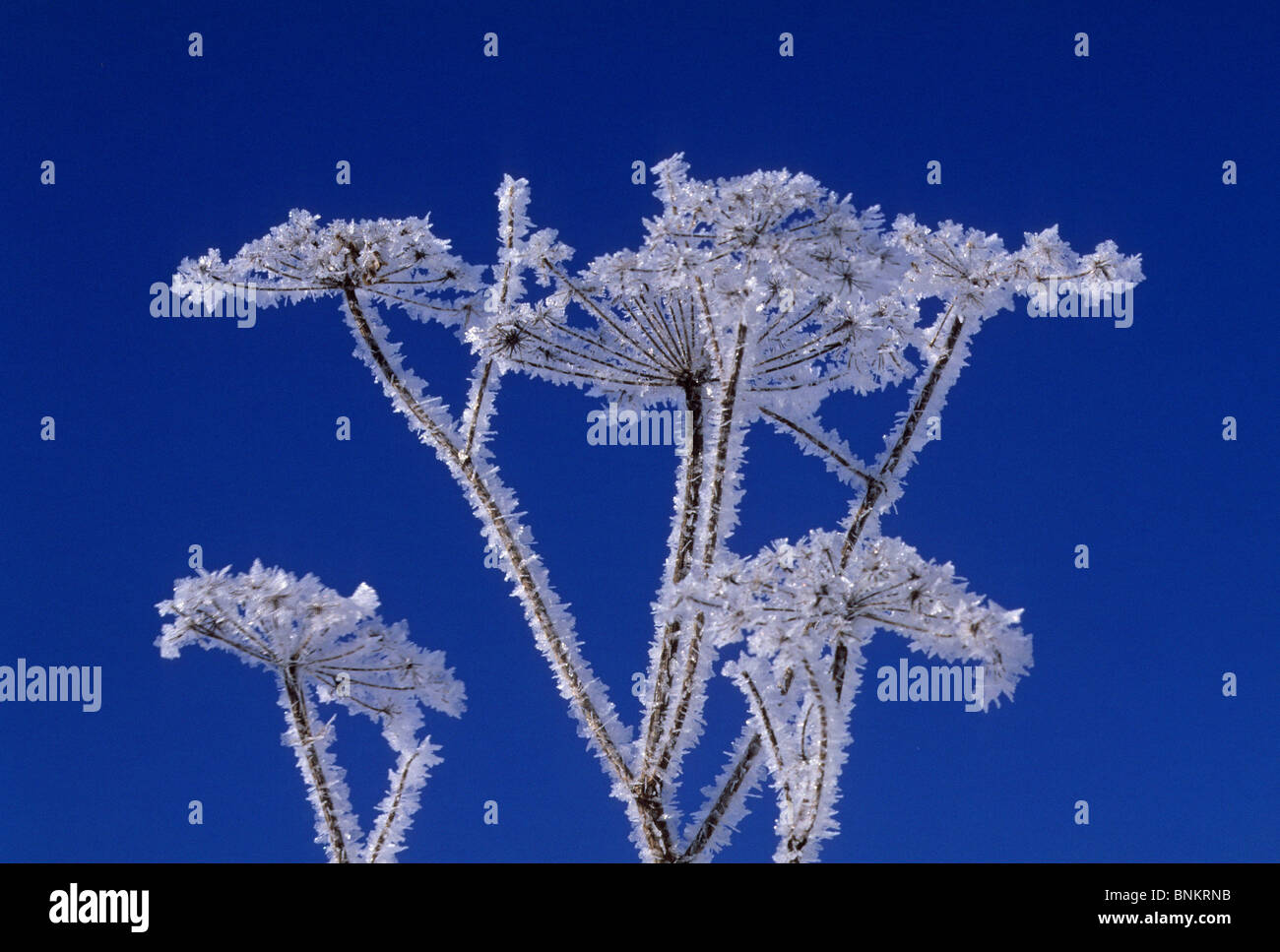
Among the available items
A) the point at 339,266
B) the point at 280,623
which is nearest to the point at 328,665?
the point at 280,623

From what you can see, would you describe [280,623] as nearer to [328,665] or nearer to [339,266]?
[328,665]

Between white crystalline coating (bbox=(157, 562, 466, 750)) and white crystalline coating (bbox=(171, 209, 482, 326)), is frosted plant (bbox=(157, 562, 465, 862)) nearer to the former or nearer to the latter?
white crystalline coating (bbox=(157, 562, 466, 750))

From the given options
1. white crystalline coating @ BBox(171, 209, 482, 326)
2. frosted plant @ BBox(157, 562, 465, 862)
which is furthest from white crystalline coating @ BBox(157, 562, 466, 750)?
white crystalline coating @ BBox(171, 209, 482, 326)

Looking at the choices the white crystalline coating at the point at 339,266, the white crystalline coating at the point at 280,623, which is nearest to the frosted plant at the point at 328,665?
the white crystalline coating at the point at 280,623
